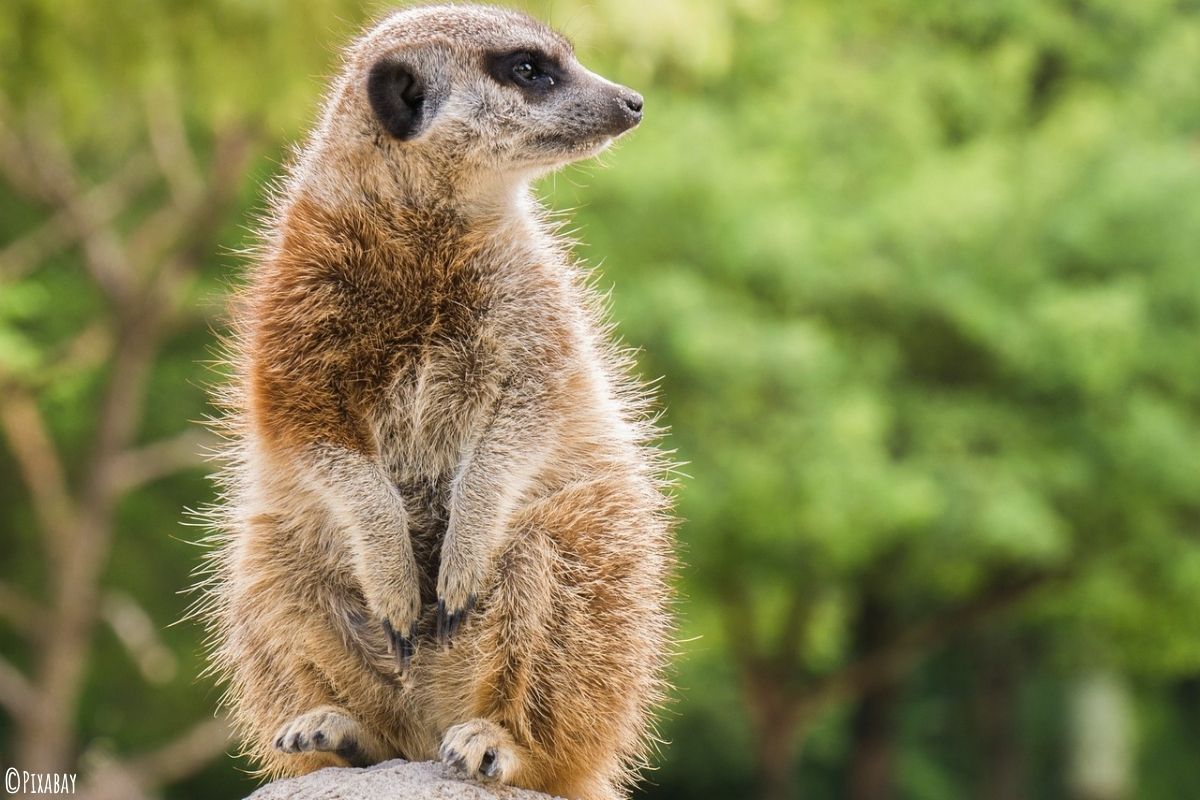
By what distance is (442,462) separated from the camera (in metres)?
3.98

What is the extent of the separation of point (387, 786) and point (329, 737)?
12.9 inches

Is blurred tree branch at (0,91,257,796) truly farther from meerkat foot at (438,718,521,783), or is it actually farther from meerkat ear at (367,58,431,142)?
meerkat foot at (438,718,521,783)

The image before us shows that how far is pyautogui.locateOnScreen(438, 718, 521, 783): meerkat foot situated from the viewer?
3.47 m

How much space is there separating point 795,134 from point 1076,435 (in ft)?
16.7

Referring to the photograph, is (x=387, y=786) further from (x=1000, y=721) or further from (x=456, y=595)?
(x=1000, y=721)

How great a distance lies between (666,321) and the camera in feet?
50.9

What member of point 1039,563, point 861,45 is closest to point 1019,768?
point 1039,563

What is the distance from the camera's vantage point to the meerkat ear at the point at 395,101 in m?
3.94

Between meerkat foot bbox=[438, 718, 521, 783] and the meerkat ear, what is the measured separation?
157 cm

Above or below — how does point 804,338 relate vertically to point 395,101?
below

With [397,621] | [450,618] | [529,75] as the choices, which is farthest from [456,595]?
[529,75]

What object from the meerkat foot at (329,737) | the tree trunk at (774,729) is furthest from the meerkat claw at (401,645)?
the tree trunk at (774,729)

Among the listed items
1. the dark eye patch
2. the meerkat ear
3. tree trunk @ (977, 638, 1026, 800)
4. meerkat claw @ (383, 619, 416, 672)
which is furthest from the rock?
tree trunk @ (977, 638, 1026, 800)

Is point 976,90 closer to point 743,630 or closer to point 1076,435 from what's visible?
point 1076,435
